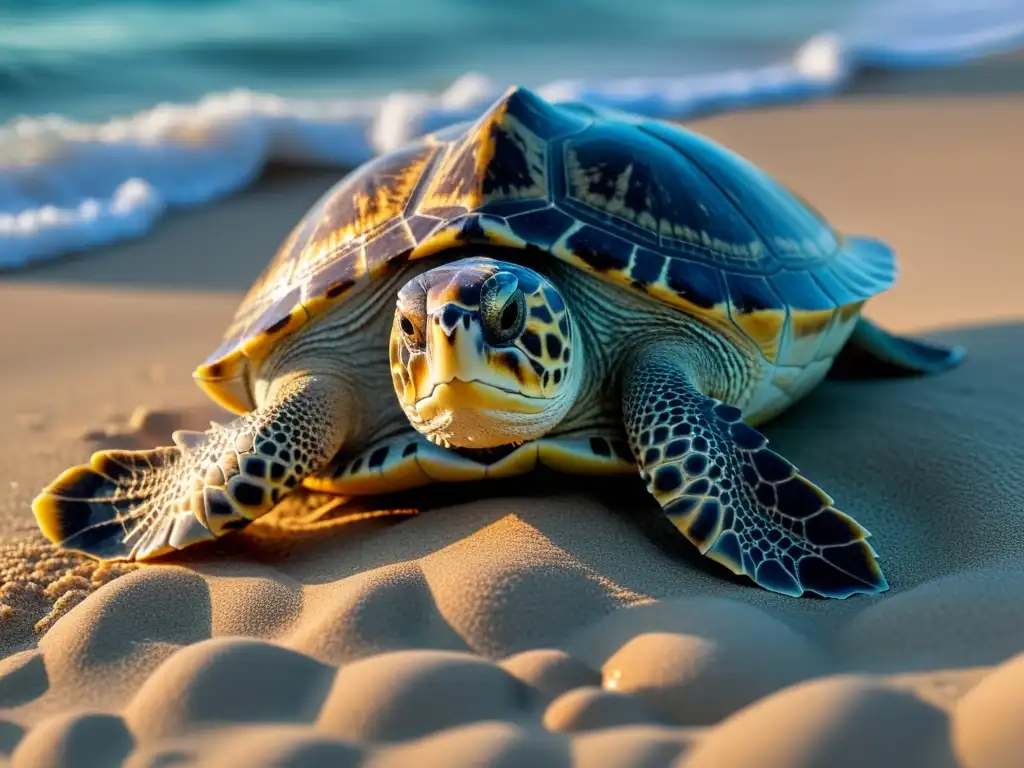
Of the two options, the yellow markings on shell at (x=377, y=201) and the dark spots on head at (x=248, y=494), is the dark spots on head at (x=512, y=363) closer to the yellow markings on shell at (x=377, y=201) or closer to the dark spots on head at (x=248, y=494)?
the dark spots on head at (x=248, y=494)

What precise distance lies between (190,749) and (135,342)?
10.6ft

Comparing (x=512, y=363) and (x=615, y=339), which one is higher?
(x=512, y=363)

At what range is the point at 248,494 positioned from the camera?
109 inches

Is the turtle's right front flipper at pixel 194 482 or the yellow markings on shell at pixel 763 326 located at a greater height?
the yellow markings on shell at pixel 763 326

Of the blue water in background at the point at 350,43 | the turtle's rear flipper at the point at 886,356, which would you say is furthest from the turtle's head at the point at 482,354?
the blue water in background at the point at 350,43

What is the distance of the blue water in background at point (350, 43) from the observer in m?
11.1

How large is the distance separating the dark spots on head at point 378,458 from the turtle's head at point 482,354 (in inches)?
12.4

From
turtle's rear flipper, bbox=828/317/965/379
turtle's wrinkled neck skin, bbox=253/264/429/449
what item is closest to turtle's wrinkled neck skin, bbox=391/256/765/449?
turtle's wrinkled neck skin, bbox=253/264/429/449

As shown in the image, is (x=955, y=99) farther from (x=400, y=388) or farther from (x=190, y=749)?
(x=190, y=749)

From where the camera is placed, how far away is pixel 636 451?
2.76 meters

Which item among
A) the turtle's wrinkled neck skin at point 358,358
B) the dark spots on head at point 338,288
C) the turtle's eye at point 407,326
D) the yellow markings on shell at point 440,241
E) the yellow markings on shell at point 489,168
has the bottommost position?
the turtle's wrinkled neck skin at point 358,358

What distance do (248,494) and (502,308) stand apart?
90 centimetres

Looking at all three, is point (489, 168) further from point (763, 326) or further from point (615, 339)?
point (763, 326)

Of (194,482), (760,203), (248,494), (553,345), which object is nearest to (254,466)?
(248,494)
